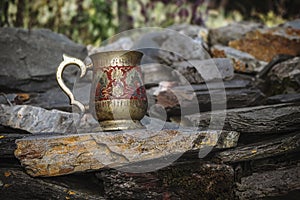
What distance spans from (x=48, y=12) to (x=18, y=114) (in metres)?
2.20

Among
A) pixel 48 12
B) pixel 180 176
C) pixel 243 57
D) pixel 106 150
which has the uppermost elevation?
pixel 48 12

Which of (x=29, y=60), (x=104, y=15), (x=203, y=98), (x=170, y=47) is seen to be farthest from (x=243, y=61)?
(x=104, y=15)

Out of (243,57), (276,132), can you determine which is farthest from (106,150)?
(243,57)

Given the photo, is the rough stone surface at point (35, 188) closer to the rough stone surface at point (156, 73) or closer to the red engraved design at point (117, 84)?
the red engraved design at point (117, 84)

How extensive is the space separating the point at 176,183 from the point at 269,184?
461 mm

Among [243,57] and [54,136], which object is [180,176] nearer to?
[54,136]

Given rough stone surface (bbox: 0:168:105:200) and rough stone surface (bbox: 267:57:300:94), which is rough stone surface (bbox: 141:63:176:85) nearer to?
rough stone surface (bbox: 267:57:300:94)

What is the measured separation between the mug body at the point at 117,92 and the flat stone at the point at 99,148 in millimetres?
117

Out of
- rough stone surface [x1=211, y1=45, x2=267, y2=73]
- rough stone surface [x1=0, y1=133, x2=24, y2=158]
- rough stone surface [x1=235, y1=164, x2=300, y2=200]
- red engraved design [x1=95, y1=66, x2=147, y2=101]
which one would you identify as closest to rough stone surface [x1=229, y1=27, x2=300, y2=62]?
rough stone surface [x1=211, y1=45, x2=267, y2=73]

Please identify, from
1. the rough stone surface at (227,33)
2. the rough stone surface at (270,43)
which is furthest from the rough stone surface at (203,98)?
the rough stone surface at (227,33)

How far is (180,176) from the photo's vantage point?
1756 millimetres

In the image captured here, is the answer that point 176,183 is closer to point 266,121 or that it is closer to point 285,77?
point 266,121

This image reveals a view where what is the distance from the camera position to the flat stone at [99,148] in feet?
5.54

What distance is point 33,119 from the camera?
206 centimetres
